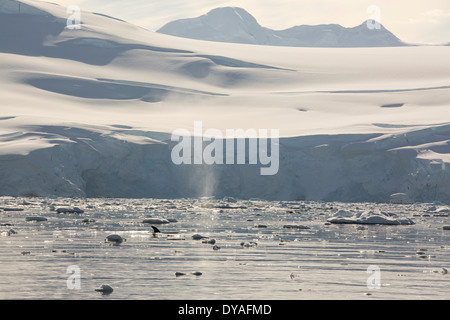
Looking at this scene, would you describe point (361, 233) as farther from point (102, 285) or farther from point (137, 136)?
point (137, 136)

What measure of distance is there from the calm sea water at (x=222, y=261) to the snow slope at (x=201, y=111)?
25197mm

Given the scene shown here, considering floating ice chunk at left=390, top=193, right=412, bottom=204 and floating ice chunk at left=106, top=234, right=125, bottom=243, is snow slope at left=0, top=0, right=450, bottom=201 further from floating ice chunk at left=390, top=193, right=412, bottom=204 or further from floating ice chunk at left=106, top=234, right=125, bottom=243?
floating ice chunk at left=106, top=234, right=125, bottom=243

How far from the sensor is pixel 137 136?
60.3 m

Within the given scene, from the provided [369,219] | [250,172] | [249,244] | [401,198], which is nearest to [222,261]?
[249,244]

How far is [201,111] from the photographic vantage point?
267 ft

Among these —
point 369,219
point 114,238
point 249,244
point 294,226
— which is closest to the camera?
point 249,244

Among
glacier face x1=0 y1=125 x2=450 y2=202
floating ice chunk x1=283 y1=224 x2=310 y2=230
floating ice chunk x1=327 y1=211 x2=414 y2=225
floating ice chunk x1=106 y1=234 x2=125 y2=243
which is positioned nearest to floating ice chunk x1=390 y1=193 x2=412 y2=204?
glacier face x1=0 y1=125 x2=450 y2=202

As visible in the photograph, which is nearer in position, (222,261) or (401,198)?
(222,261)

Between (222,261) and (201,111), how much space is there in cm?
6512

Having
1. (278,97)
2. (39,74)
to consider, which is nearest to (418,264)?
(278,97)

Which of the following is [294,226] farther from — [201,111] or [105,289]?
[201,111]

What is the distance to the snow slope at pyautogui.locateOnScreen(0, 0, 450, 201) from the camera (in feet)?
174

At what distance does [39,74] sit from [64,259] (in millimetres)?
75180

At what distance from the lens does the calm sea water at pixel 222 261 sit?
12.8 metres
